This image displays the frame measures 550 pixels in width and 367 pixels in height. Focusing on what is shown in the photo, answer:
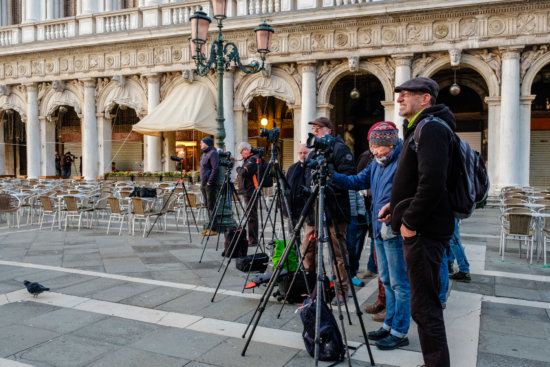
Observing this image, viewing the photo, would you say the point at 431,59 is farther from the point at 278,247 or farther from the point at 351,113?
the point at 278,247

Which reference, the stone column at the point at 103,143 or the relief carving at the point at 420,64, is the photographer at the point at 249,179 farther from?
the stone column at the point at 103,143

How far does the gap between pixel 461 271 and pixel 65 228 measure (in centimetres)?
813

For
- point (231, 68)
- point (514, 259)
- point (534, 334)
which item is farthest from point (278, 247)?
point (231, 68)

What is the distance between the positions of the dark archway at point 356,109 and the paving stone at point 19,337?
1681 centimetres

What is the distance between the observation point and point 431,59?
1493 centimetres

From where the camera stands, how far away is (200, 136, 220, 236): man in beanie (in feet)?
29.3

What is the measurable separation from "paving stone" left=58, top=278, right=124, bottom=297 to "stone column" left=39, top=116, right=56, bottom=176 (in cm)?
1750

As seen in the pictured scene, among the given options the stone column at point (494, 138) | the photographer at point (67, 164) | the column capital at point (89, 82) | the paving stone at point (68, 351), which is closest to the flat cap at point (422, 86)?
the paving stone at point (68, 351)

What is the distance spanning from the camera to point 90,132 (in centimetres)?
1970

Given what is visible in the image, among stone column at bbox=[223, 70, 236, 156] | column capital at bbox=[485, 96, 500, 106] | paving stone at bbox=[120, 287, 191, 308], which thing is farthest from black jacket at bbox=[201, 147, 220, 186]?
column capital at bbox=[485, 96, 500, 106]

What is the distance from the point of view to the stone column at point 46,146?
2095 centimetres

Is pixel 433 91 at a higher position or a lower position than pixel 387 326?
higher

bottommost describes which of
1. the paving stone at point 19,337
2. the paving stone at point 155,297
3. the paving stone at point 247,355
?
the paving stone at point 247,355

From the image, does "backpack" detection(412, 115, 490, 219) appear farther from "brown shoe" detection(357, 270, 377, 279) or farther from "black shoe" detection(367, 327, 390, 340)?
"brown shoe" detection(357, 270, 377, 279)
